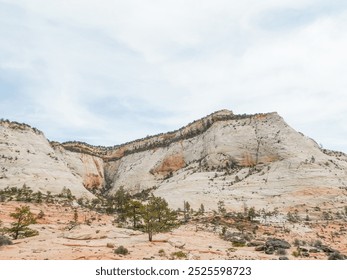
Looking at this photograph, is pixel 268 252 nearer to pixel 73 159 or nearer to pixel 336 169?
pixel 336 169

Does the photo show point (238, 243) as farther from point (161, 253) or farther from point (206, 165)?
point (206, 165)

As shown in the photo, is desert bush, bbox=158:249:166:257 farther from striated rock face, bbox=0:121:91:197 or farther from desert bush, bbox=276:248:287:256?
striated rock face, bbox=0:121:91:197

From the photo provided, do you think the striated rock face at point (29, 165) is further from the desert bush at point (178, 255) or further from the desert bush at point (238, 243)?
the desert bush at point (178, 255)

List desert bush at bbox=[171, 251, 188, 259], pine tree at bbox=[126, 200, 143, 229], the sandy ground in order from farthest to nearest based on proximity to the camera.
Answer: pine tree at bbox=[126, 200, 143, 229] → the sandy ground → desert bush at bbox=[171, 251, 188, 259]

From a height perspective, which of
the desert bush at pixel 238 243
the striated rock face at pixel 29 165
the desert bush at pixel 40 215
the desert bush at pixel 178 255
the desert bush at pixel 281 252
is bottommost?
the desert bush at pixel 281 252

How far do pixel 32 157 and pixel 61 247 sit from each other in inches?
2295

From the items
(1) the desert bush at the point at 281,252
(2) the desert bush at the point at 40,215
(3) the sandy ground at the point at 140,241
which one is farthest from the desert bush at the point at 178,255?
(2) the desert bush at the point at 40,215

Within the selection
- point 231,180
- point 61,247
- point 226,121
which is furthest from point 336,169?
point 61,247

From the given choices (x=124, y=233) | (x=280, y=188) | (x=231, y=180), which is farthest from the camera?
(x=231, y=180)

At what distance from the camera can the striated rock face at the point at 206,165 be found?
64250 millimetres

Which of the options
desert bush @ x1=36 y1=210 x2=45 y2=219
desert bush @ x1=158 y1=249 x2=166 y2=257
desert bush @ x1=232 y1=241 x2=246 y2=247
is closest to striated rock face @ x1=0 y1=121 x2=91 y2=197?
desert bush @ x1=36 y1=210 x2=45 y2=219

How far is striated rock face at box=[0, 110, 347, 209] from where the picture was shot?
211 feet

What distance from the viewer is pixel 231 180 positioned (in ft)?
250

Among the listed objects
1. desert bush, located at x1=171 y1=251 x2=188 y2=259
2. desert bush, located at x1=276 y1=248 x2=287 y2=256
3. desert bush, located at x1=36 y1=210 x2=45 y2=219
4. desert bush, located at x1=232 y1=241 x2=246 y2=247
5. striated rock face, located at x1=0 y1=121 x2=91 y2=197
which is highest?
striated rock face, located at x1=0 y1=121 x2=91 y2=197
